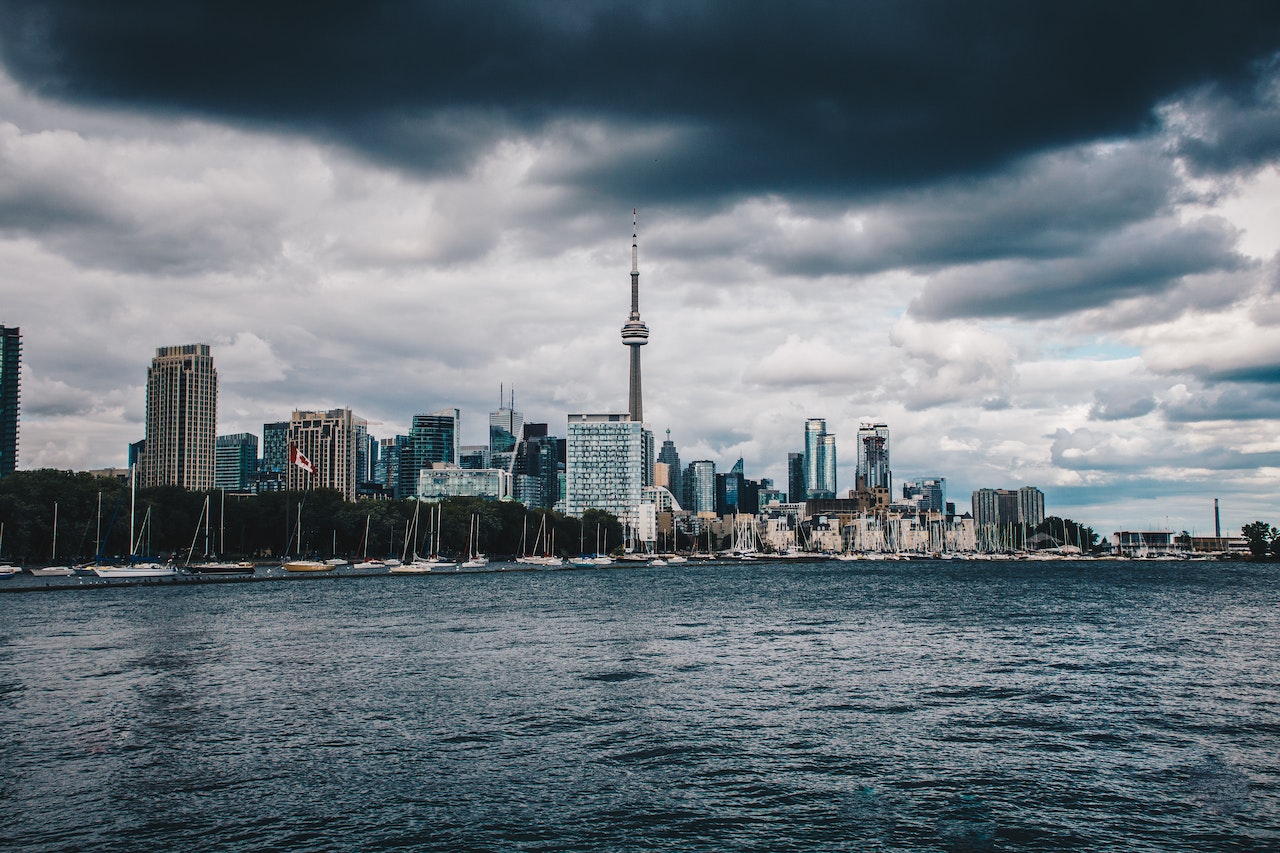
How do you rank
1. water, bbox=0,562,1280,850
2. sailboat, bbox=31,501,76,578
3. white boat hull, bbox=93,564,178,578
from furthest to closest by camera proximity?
sailboat, bbox=31,501,76,578 → white boat hull, bbox=93,564,178,578 → water, bbox=0,562,1280,850

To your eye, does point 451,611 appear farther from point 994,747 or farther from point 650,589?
point 994,747

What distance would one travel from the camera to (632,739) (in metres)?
40.2

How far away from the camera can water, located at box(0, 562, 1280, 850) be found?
95.3 feet

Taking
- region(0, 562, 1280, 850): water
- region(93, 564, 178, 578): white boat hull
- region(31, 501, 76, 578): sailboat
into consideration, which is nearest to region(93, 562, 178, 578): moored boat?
region(93, 564, 178, 578): white boat hull

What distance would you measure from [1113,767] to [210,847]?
29.0 meters

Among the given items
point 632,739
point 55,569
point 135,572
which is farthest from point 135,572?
point 632,739

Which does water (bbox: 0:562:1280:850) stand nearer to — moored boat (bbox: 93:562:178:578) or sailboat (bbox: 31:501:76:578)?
moored boat (bbox: 93:562:178:578)

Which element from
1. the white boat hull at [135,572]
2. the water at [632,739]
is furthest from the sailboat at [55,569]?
the water at [632,739]

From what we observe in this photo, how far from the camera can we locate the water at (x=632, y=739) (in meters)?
29.1

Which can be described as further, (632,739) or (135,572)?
(135,572)

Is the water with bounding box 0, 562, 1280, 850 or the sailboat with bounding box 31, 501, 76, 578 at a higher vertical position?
the sailboat with bounding box 31, 501, 76, 578

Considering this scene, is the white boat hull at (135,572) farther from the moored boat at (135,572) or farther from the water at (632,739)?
the water at (632,739)

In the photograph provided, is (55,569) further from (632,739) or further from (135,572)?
(632,739)

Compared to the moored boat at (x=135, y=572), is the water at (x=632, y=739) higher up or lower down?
lower down
